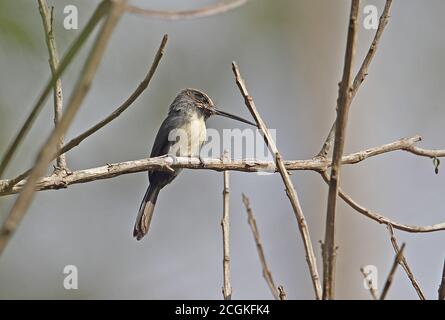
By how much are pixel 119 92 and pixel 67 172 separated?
15.9ft

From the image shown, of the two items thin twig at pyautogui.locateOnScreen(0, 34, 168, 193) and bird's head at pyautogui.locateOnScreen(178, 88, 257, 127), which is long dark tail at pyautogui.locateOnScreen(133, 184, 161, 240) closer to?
bird's head at pyautogui.locateOnScreen(178, 88, 257, 127)

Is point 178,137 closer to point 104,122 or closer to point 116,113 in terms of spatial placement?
point 116,113

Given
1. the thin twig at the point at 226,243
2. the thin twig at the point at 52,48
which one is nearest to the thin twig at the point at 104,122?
the thin twig at the point at 52,48

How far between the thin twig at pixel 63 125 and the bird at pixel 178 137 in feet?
13.2

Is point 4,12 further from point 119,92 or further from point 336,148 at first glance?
point 119,92

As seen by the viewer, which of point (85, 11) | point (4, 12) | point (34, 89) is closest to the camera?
point (4, 12)

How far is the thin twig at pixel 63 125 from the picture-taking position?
2.37ft

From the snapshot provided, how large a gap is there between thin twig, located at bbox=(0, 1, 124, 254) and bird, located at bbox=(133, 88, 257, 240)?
4.03 m

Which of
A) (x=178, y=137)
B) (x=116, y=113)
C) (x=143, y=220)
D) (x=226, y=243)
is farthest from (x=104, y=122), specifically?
(x=178, y=137)

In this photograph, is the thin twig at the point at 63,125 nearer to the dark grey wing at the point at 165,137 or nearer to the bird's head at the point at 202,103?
the dark grey wing at the point at 165,137

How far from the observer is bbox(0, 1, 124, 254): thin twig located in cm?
72

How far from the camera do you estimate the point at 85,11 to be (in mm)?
6188

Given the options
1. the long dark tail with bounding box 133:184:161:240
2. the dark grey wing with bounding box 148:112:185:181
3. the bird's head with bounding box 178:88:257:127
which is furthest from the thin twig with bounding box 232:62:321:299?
the bird's head with bounding box 178:88:257:127
